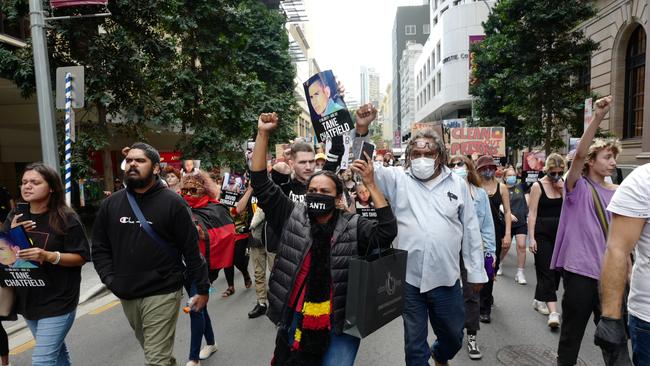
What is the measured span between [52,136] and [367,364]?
20.5ft

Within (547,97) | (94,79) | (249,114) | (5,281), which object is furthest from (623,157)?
(5,281)

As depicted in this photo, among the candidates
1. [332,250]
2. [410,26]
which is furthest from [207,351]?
[410,26]

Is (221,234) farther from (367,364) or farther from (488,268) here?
(488,268)

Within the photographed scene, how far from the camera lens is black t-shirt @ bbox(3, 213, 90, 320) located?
125 inches

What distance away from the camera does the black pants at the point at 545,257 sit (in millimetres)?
5195

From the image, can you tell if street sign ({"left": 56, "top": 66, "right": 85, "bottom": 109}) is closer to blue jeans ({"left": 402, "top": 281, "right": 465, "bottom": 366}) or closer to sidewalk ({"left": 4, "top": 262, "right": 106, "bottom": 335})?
sidewalk ({"left": 4, "top": 262, "right": 106, "bottom": 335})

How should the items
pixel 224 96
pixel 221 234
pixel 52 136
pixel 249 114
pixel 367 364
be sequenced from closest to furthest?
pixel 367 364 → pixel 221 234 → pixel 52 136 → pixel 224 96 → pixel 249 114

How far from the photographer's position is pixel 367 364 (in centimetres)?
434

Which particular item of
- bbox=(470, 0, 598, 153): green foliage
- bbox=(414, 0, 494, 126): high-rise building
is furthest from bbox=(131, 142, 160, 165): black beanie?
bbox=(414, 0, 494, 126): high-rise building

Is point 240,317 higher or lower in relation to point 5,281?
lower

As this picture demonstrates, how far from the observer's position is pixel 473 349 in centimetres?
443

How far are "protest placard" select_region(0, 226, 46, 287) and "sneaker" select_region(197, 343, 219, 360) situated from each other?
70.7 inches

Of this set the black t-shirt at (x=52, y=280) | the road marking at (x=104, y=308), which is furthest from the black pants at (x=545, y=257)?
the road marking at (x=104, y=308)

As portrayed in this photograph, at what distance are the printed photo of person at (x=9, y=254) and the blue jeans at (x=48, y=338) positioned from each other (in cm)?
43
